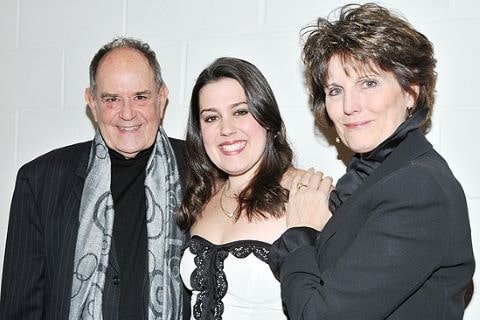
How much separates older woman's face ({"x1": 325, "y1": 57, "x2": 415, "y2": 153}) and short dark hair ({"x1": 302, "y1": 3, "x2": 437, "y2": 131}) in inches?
0.7

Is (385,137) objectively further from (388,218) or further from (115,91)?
(115,91)

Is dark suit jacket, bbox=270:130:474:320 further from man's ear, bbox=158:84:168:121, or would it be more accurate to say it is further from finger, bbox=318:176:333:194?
man's ear, bbox=158:84:168:121

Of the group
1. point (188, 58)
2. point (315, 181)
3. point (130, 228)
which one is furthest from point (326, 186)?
point (188, 58)

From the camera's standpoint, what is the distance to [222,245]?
1696mm

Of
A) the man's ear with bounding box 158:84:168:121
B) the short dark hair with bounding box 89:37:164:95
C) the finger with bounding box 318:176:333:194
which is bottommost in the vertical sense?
the finger with bounding box 318:176:333:194

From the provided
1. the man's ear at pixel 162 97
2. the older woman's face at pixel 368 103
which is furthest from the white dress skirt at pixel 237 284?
the man's ear at pixel 162 97

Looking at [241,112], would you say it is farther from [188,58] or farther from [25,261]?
[25,261]

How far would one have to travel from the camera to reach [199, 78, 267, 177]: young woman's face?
173 cm

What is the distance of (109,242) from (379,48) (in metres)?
1.03

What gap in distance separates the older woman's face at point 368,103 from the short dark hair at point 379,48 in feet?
0.06

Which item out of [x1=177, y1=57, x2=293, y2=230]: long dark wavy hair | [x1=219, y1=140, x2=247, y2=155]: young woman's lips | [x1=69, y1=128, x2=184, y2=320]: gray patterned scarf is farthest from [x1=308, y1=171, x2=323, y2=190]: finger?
[x1=69, y1=128, x2=184, y2=320]: gray patterned scarf

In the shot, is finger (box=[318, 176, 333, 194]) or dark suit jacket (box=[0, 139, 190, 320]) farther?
dark suit jacket (box=[0, 139, 190, 320])

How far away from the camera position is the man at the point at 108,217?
6.14 ft

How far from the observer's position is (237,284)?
164cm
